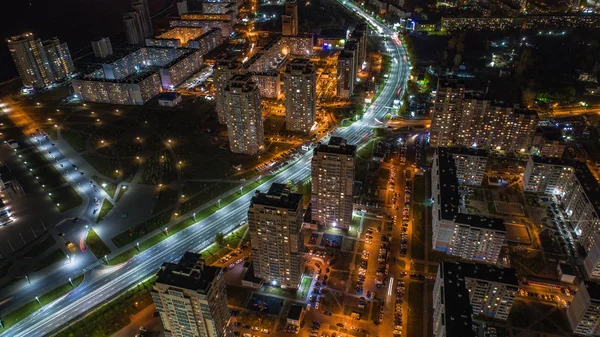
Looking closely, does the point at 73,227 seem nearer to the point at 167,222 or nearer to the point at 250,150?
the point at 167,222

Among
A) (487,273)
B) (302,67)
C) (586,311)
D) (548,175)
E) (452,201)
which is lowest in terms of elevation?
(586,311)

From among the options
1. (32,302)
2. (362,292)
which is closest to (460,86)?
(362,292)

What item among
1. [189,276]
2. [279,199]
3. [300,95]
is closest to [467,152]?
[300,95]

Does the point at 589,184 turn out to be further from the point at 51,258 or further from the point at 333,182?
the point at 51,258

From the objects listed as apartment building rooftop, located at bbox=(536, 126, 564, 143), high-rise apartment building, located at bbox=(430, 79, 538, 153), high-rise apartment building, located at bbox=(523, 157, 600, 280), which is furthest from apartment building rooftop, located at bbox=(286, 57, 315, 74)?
apartment building rooftop, located at bbox=(536, 126, 564, 143)

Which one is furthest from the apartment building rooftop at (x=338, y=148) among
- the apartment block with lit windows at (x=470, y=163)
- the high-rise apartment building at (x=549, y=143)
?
the high-rise apartment building at (x=549, y=143)

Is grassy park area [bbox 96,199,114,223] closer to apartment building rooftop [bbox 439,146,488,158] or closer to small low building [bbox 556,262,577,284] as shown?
apartment building rooftop [bbox 439,146,488,158]
